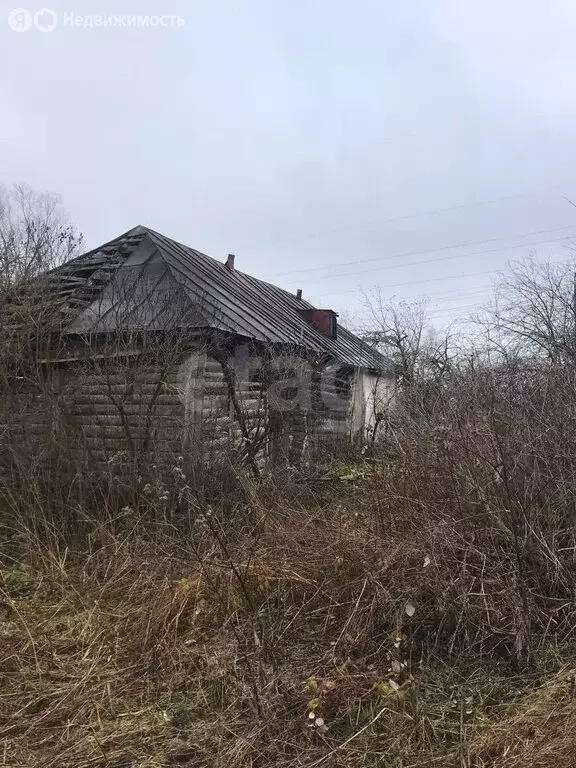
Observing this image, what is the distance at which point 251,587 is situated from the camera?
4281 millimetres

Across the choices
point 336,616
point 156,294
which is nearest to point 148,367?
point 156,294

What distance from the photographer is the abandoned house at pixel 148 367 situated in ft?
23.4

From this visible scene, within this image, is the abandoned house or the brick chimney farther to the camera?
the brick chimney

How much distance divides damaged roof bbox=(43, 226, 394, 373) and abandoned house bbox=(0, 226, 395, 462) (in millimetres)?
30

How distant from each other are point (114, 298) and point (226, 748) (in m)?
6.92

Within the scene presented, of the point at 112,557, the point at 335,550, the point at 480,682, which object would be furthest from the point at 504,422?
the point at 112,557

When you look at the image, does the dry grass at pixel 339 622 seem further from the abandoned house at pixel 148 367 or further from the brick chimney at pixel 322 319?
the brick chimney at pixel 322 319

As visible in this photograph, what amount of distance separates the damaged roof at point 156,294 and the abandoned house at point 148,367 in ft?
0.10

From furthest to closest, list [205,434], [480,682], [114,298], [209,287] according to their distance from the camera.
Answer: [209,287]
[114,298]
[205,434]
[480,682]

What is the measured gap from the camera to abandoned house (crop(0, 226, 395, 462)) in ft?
23.4

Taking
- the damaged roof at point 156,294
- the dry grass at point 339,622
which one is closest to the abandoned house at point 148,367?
the damaged roof at point 156,294

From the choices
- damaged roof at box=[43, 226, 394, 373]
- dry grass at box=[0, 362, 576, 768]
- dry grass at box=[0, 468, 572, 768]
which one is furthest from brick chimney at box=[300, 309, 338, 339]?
dry grass at box=[0, 468, 572, 768]

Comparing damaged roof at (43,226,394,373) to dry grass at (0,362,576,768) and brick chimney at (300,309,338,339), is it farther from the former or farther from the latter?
dry grass at (0,362,576,768)

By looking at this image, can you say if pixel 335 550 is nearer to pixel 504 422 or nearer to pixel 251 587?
pixel 251 587
